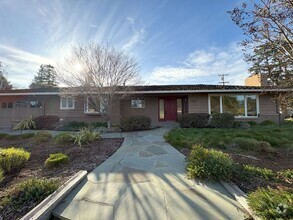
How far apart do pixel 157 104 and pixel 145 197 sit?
37.7ft

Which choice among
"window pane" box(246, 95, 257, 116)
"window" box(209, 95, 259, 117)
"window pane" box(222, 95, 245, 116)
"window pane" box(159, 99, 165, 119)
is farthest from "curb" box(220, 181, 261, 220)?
"window pane" box(246, 95, 257, 116)

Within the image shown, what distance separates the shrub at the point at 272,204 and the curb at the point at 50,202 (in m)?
2.83

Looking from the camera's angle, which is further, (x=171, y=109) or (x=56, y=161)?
(x=171, y=109)

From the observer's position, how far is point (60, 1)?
6.25 metres

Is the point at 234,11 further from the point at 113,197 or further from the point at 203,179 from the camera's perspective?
the point at 113,197

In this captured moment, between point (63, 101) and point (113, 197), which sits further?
point (63, 101)

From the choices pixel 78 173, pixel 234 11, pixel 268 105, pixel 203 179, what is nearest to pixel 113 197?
pixel 78 173

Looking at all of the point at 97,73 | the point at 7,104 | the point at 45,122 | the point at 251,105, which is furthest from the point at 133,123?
the point at 7,104

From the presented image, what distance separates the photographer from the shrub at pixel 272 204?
6.18ft

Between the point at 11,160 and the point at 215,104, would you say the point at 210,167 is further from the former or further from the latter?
the point at 215,104

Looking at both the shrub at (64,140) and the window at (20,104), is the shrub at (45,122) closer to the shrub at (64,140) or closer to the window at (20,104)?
the window at (20,104)

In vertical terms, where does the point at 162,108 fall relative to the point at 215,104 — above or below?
below

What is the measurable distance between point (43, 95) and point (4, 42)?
226 inches

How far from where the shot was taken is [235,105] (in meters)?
13.0
